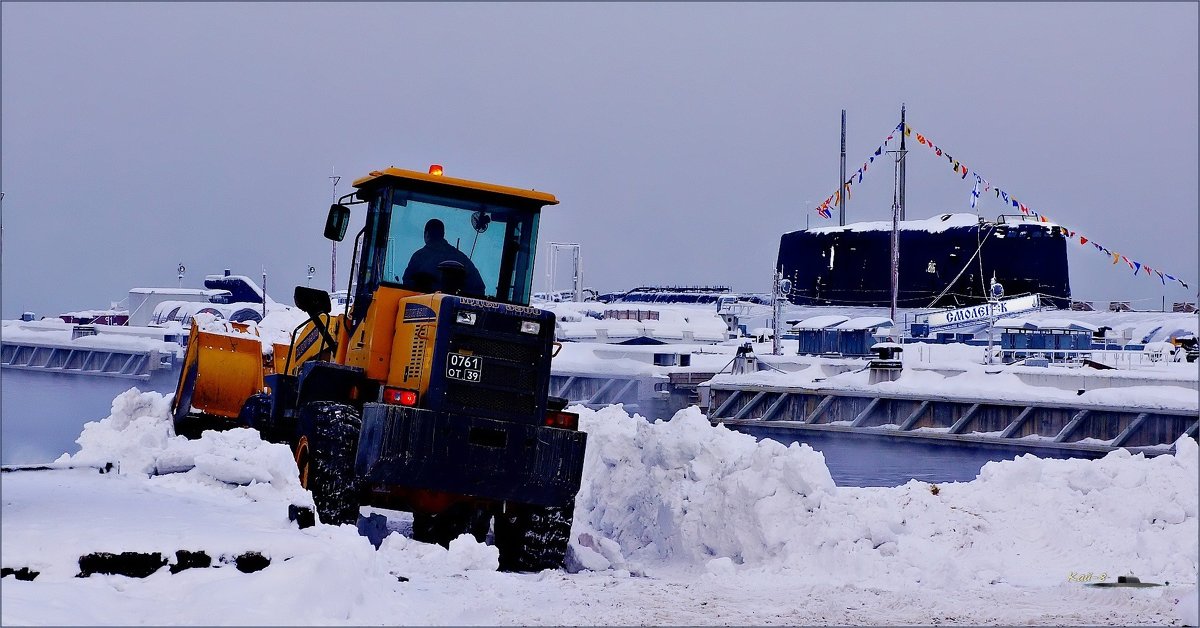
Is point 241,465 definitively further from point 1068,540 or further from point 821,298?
point 821,298

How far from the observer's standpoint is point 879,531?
10430mm

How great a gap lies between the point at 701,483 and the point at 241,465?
3916 millimetres

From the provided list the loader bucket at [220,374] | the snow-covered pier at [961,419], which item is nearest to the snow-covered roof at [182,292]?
the snow-covered pier at [961,419]

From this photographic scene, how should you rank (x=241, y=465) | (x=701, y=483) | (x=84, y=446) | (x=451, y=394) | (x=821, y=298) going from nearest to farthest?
(x=451, y=394)
(x=241, y=465)
(x=701, y=483)
(x=84, y=446)
(x=821, y=298)

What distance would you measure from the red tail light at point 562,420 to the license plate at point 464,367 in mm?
687

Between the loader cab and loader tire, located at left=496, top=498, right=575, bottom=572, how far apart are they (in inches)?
62.0

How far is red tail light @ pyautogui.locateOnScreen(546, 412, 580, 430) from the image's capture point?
9.79m

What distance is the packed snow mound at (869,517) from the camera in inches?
398

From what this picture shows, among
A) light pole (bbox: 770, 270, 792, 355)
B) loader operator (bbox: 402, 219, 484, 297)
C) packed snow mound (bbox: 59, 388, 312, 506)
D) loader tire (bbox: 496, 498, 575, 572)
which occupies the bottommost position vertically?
loader tire (bbox: 496, 498, 575, 572)

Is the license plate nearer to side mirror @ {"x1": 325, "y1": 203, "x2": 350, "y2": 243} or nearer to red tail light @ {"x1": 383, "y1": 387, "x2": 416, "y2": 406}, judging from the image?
red tail light @ {"x1": 383, "y1": 387, "x2": 416, "y2": 406}

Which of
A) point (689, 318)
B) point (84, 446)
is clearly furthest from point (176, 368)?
point (84, 446)

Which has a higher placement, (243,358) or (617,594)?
(243,358)

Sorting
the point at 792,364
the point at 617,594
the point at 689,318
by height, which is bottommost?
the point at 617,594

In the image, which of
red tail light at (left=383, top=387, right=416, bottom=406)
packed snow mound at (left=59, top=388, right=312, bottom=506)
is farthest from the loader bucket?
red tail light at (left=383, top=387, right=416, bottom=406)
